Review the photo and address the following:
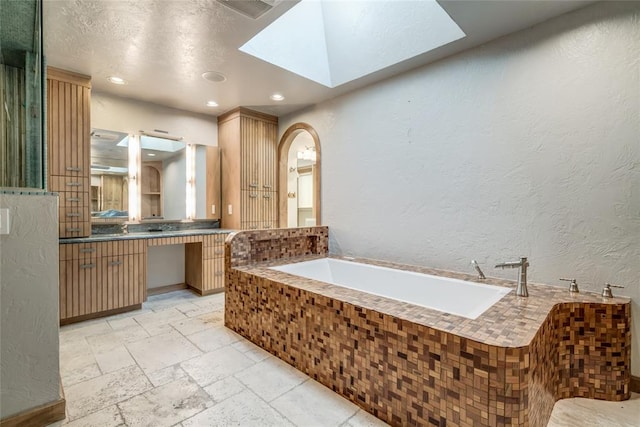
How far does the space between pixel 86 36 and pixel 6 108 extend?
0.90 metres

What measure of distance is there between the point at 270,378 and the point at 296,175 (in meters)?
3.99

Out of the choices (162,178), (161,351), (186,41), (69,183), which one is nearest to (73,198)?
(69,183)

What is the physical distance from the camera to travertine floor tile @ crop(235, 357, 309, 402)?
1.85m

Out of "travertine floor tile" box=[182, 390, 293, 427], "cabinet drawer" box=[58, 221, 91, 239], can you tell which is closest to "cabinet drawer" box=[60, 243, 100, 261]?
"cabinet drawer" box=[58, 221, 91, 239]

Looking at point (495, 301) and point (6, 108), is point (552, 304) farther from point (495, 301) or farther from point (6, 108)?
point (6, 108)

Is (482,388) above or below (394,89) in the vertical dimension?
below

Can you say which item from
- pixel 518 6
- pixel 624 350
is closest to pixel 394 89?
pixel 518 6

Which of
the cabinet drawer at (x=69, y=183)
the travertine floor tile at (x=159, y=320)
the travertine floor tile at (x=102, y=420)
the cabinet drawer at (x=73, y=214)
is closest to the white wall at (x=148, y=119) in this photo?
the cabinet drawer at (x=69, y=183)

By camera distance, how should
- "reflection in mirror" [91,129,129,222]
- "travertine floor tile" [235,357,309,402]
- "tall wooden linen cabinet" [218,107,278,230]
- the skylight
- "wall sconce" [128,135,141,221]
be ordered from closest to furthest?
"travertine floor tile" [235,357,309,402], the skylight, "reflection in mirror" [91,129,129,222], "wall sconce" [128,135,141,221], "tall wooden linen cabinet" [218,107,278,230]

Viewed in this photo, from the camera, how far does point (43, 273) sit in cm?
156

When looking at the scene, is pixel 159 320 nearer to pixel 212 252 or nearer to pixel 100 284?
pixel 100 284

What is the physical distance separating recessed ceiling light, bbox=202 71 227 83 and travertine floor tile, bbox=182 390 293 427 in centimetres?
295

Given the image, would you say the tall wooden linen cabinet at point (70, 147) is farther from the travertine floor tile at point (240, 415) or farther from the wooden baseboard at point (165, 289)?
the travertine floor tile at point (240, 415)

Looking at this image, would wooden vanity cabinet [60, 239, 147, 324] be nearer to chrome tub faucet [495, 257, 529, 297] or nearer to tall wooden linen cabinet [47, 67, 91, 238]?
tall wooden linen cabinet [47, 67, 91, 238]
